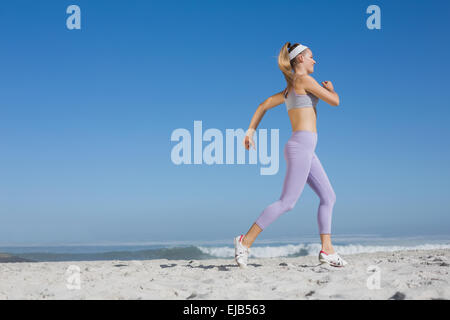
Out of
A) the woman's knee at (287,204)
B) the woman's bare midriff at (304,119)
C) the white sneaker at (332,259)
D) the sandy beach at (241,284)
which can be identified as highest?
the woman's bare midriff at (304,119)

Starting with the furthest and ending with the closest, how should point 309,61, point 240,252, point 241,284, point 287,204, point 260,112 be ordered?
point 260,112 < point 309,61 < point 240,252 < point 287,204 < point 241,284

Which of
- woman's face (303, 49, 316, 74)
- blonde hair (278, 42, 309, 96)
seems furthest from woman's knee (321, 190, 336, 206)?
woman's face (303, 49, 316, 74)

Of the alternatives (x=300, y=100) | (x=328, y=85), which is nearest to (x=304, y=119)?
(x=300, y=100)

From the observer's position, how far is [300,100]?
5.13m

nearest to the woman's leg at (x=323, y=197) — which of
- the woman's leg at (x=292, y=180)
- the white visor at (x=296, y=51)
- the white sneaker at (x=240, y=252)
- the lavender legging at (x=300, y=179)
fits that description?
the lavender legging at (x=300, y=179)

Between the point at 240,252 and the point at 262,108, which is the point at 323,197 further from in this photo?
the point at 262,108

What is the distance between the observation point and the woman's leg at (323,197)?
5142mm

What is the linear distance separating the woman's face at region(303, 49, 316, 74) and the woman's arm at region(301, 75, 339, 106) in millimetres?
194

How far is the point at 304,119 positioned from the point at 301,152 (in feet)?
1.31

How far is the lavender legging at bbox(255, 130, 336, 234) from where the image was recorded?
16.2 ft

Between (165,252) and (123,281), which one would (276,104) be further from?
(165,252)

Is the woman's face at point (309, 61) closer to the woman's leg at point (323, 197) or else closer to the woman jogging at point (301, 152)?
the woman jogging at point (301, 152)

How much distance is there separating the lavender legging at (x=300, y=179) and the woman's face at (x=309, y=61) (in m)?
0.81
